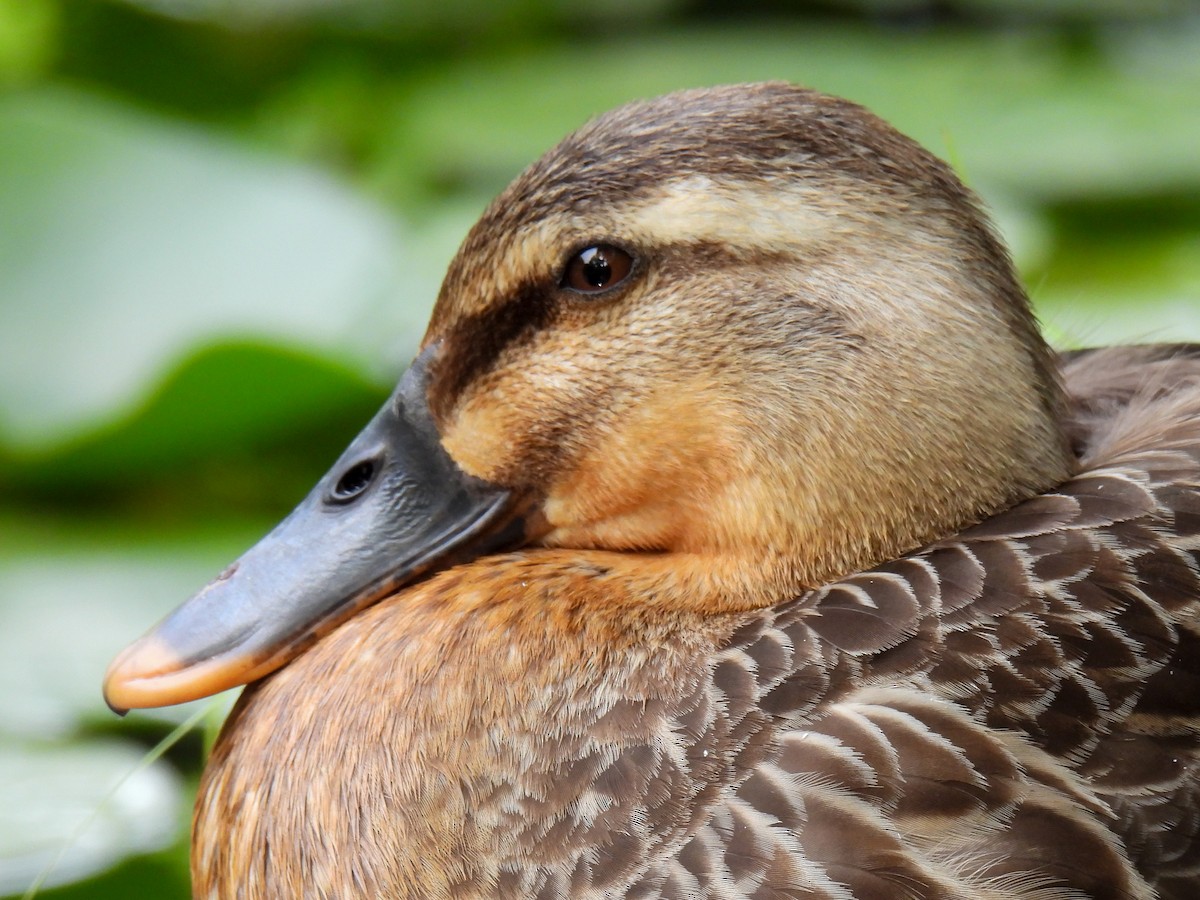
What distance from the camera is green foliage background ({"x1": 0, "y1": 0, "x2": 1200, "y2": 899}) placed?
213 centimetres

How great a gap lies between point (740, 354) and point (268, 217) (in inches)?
59.8

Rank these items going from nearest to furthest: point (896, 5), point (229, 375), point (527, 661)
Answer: point (527, 661)
point (229, 375)
point (896, 5)

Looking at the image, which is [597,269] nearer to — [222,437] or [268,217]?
[222,437]

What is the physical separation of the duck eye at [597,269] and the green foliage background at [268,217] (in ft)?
2.78

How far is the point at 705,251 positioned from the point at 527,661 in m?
0.42

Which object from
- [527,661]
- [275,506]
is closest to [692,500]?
[527,661]

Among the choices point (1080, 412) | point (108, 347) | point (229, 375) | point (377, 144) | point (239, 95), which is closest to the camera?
point (1080, 412)

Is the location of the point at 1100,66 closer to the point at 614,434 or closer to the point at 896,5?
the point at 896,5

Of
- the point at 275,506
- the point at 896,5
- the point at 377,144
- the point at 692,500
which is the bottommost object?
the point at 275,506

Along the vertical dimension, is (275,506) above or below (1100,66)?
below

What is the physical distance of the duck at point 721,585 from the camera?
1146mm

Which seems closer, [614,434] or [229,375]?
[614,434]

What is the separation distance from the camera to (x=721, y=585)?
1338mm

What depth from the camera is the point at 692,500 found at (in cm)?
137
